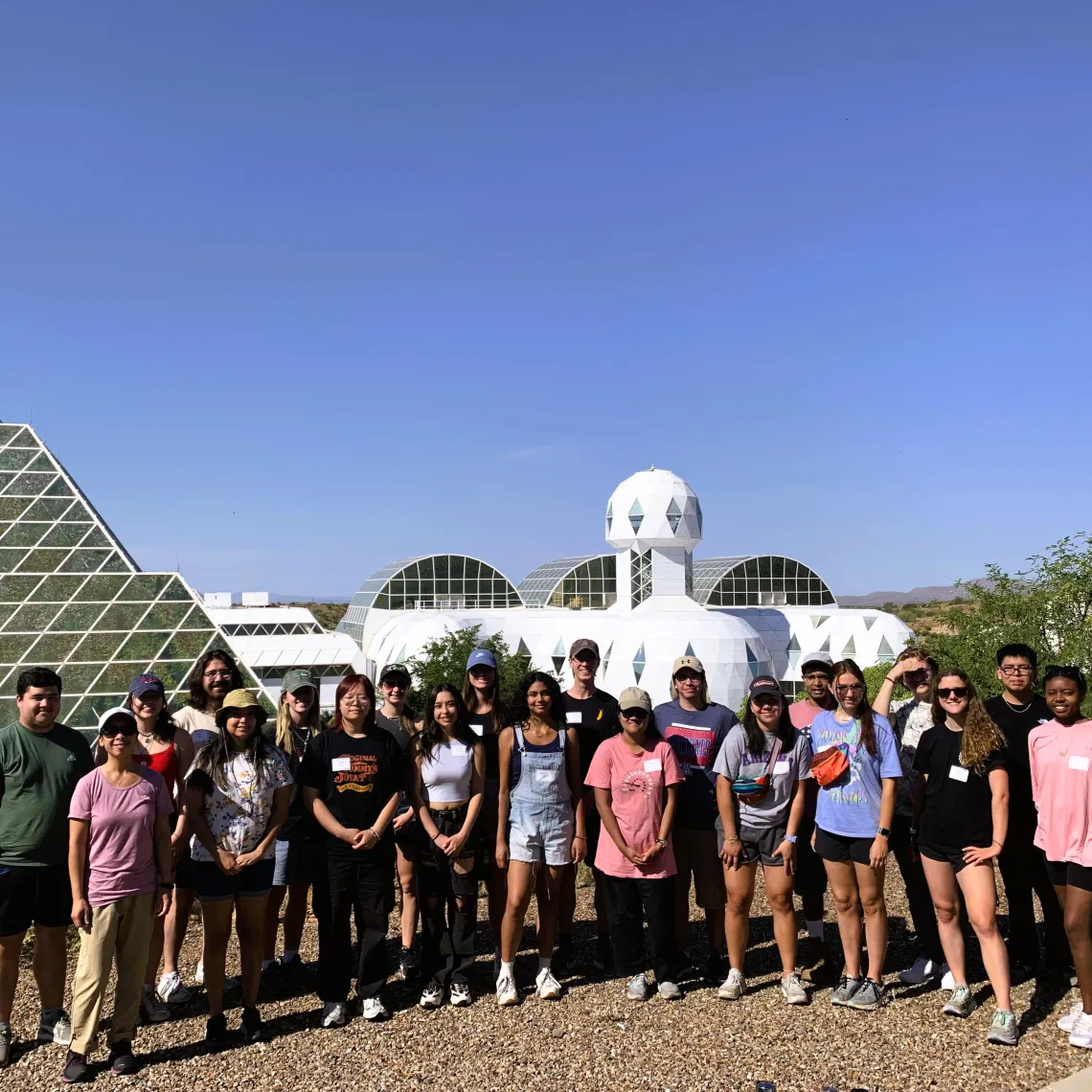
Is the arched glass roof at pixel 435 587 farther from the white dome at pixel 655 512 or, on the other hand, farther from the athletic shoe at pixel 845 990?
the athletic shoe at pixel 845 990

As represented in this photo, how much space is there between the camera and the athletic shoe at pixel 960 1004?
592cm

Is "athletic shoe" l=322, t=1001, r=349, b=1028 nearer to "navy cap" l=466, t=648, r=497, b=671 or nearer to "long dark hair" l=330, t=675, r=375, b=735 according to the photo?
"long dark hair" l=330, t=675, r=375, b=735

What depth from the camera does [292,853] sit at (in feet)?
21.9

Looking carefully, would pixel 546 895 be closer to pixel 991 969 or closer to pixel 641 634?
pixel 991 969

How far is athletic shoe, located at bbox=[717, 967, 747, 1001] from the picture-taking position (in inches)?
248

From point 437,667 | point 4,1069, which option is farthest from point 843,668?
point 437,667

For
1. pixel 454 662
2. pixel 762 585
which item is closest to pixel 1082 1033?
pixel 454 662

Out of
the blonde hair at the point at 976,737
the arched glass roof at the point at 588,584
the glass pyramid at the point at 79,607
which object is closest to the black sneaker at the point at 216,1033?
the blonde hair at the point at 976,737

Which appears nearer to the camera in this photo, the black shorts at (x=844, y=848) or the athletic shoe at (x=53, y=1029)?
the athletic shoe at (x=53, y=1029)

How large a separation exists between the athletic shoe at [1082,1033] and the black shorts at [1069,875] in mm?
789

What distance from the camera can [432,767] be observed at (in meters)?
6.40

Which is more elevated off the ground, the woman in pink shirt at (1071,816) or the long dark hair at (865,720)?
the long dark hair at (865,720)

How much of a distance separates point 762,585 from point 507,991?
38.2m

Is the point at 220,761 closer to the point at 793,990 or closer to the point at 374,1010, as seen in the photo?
the point at 374,1010
